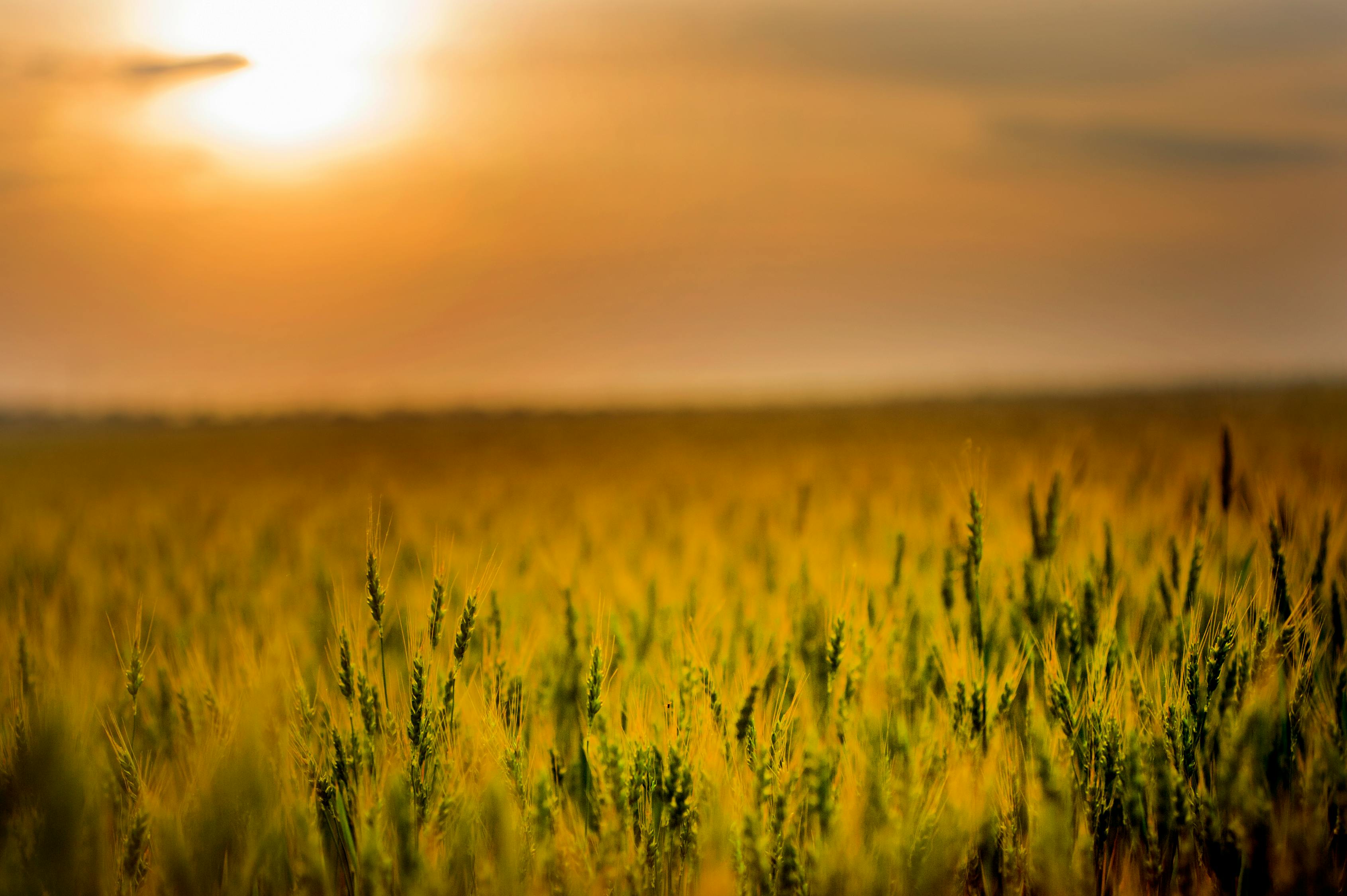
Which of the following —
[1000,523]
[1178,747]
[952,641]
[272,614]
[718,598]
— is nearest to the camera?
[1178,747]

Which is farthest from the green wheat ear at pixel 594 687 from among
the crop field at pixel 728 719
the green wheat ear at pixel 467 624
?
the green wheat ear at pixel 467 624

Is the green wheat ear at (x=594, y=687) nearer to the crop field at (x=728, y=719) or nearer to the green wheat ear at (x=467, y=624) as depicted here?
the crop field at (x=728, y=719)

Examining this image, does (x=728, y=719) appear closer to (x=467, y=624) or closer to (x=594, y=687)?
(x=594, y=687)

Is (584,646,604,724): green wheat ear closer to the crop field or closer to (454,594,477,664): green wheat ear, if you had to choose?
the crop field

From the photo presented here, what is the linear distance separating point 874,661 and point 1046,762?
61 centimetres

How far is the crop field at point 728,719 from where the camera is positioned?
180 centimetres

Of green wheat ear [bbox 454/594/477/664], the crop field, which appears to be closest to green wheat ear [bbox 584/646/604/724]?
the crop field

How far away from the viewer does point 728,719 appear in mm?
2059

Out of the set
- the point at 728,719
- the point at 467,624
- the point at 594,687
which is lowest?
the point at 728,719

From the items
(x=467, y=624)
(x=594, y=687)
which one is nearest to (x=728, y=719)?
(x=594, y=687)

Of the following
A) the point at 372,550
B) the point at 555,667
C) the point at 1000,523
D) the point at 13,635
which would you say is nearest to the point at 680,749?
the point at 372,550

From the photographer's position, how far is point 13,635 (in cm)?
275

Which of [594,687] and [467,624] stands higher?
[467,624]

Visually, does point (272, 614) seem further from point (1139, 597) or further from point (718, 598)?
point (1139, 597)
